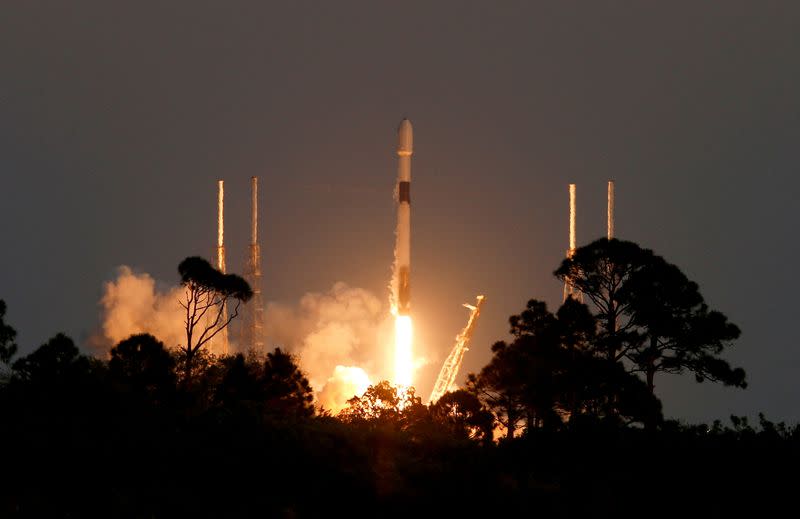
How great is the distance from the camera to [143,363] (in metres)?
106

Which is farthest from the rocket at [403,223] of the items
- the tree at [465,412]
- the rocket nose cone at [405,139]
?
the tree at [465,412]

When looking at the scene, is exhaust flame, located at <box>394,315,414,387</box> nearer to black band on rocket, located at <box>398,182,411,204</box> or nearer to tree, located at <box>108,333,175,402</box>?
black band on rocket, located at <box>398,182,411,204</box>

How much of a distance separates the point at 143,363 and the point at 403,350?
232 ft

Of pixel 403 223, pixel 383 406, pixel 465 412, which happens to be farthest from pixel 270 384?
pixel 403 223

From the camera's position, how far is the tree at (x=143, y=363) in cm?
9406

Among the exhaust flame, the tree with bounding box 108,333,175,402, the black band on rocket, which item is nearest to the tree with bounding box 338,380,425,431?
the tree with bounding box 108,333,175,402

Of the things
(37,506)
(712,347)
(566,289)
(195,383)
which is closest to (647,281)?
(712,347)

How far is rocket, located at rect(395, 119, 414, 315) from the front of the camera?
563 feet

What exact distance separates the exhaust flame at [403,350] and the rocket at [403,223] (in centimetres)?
105

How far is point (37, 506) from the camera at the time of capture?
150 feet

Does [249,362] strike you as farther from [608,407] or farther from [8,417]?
[8,417]

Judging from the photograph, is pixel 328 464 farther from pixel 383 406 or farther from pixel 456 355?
pixel 456 355

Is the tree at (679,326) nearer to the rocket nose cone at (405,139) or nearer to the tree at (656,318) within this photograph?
the tree at (656,318)

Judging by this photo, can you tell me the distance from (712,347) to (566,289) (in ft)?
137
